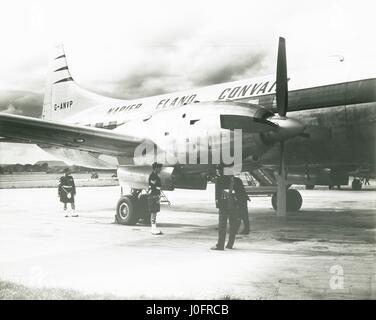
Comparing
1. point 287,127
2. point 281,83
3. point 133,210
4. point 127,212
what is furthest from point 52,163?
point 287,127

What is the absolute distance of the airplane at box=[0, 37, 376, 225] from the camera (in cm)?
881

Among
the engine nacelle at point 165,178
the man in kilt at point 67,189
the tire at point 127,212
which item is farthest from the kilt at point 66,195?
the engine nacelle at point 165,178

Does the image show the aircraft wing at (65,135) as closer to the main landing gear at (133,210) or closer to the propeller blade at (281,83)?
the main landing gear at (133,210)

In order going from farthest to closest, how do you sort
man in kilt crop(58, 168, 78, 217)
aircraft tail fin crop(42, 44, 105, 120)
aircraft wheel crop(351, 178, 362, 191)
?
aircraft wheel crop(351, 178, 362, 191) < aircraft tail fin crop(42, 44, 105, 120) < man in kilt crop(58, 168, 78, 217)

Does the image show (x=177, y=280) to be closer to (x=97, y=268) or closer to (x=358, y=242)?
(x=97, y=268)

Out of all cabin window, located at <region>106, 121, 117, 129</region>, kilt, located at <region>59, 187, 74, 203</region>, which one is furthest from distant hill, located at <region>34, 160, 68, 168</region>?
kilt, located at <region>59, 187, 74, 203</region>

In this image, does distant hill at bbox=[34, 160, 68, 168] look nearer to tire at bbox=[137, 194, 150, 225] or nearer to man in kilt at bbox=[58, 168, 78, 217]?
man in kilt at bbox=[58, 168, 78, 217]

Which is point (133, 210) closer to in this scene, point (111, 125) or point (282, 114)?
point (111, 125)

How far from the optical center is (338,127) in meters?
9.73

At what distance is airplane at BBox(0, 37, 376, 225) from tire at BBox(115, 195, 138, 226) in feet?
0.09

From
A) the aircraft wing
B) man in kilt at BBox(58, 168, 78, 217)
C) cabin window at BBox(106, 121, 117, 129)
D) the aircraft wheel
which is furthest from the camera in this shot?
Answer: the aircraft wheel

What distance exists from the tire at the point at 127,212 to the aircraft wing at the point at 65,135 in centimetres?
144
